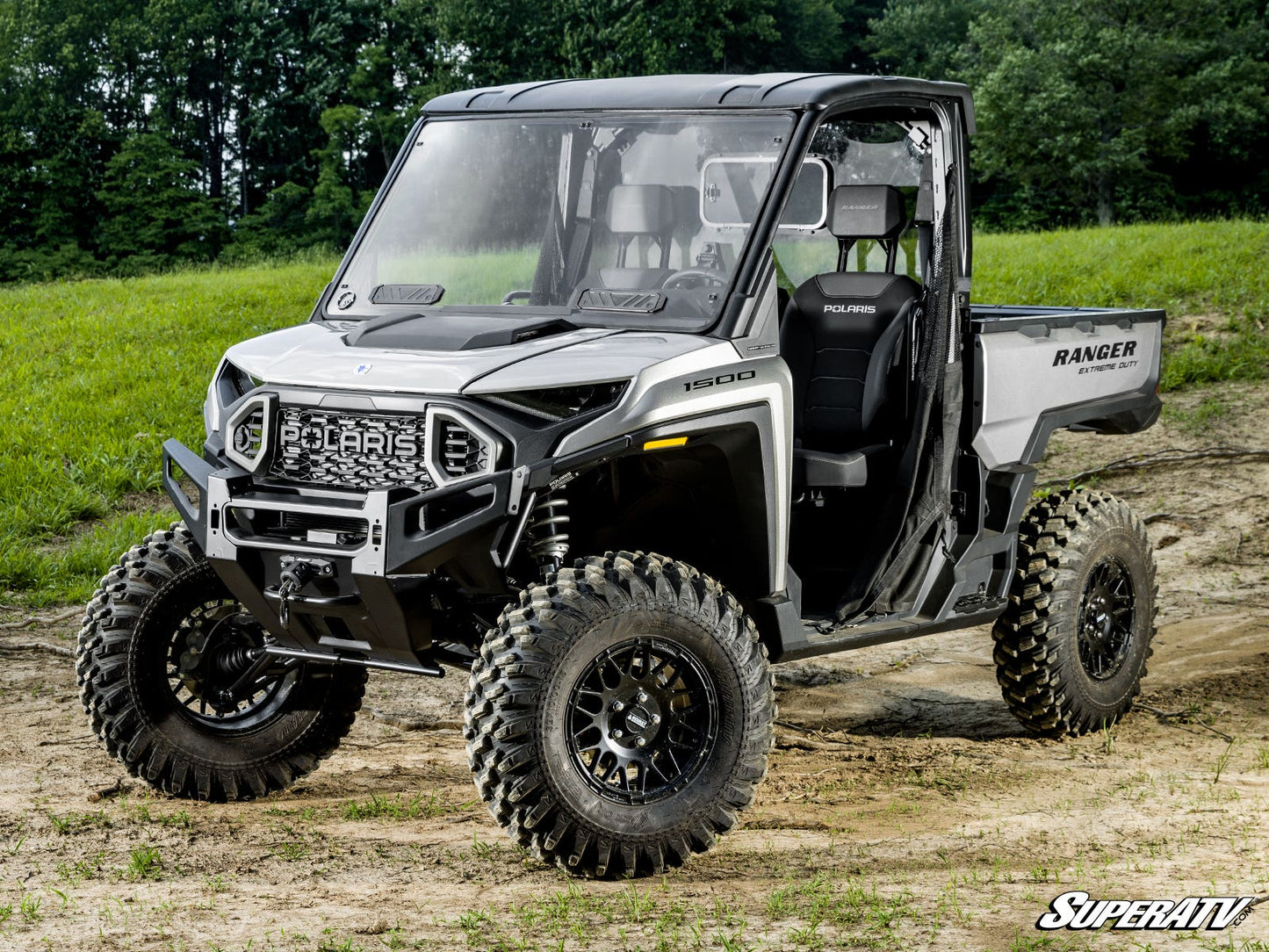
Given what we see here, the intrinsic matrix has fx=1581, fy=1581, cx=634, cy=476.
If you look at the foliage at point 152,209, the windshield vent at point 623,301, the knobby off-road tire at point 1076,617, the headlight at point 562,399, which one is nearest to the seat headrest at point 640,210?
the windshield vent at point 623,301

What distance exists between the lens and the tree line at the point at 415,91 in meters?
37.6

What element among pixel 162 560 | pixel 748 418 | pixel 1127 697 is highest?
pixel 748 418

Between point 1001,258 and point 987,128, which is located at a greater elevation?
point 987,128

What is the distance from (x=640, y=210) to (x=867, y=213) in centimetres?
90

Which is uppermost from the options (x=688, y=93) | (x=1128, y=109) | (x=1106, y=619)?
(x=1128, y=109)

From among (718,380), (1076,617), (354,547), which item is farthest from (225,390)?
(1076,617)

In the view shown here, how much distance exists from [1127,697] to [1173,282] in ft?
30.6

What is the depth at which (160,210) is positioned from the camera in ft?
127

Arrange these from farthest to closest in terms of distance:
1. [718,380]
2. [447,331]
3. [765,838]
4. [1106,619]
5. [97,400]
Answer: [97,400]
[1106,619]
[765,838]
[447,331]
[718,380]

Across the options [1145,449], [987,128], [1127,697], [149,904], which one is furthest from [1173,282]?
[987,128]

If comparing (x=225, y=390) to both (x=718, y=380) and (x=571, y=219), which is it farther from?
(x=718, y=380)

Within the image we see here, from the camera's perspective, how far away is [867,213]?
5.70 meters

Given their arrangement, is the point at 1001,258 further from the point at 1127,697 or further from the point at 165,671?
the point at 165,671

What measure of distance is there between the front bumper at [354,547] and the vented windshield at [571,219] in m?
0.94
